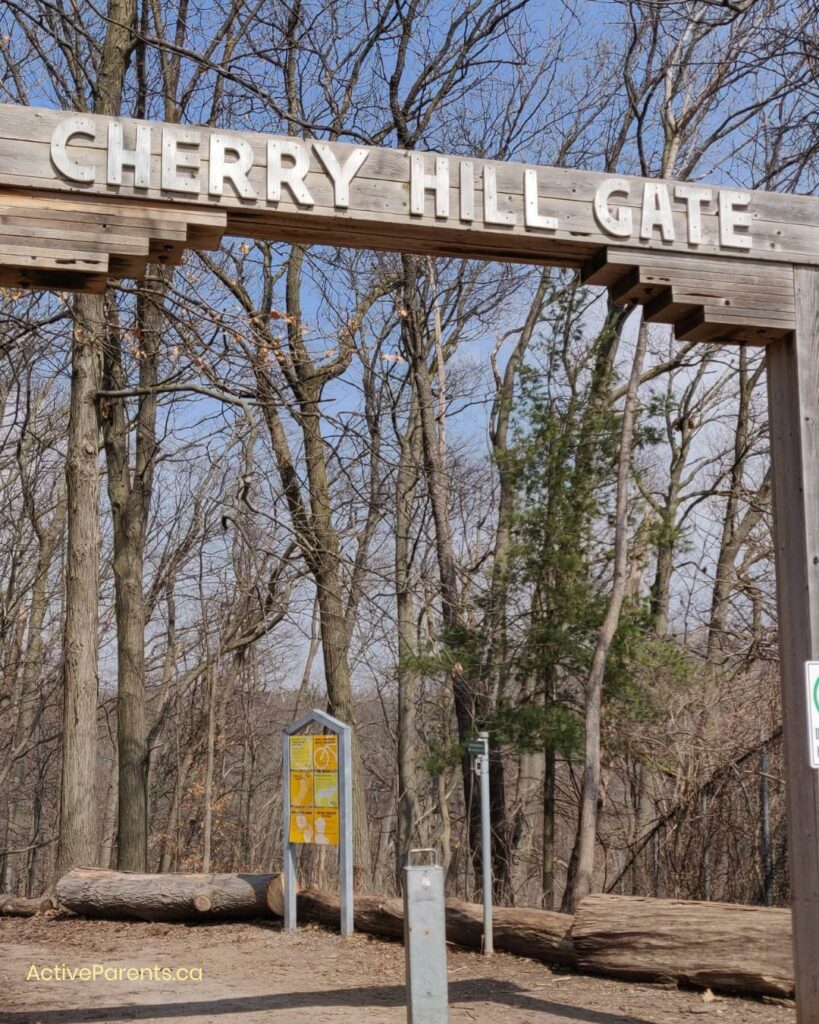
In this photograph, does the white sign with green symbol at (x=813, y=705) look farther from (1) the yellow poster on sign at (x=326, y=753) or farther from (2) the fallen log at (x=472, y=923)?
(1) the yellow poster on sign at (x=326, y=753)

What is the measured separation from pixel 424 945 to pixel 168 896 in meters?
5.90

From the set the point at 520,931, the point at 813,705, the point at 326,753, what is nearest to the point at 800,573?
the point at 813,705

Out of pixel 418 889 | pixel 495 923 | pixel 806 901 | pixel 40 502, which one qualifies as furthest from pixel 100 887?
pixel 40 502

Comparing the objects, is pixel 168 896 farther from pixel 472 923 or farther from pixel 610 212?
pixel 610 212

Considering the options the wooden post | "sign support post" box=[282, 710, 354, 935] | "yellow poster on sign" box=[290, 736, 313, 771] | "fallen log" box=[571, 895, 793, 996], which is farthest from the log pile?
the wooden post

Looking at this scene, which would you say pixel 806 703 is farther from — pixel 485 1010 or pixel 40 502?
pixel 40 502

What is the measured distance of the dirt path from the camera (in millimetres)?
6621

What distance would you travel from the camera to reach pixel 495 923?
28.3 feet

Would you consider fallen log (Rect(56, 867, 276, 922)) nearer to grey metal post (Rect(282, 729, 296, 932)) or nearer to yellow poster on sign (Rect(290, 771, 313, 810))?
grey metal post (Rect(282, 729, 296, 932))

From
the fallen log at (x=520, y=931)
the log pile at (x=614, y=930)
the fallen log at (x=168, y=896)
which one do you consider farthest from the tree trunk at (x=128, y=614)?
the fallen log at (x=520, y=931)

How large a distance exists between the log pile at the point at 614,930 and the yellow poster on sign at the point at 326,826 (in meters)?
0.51

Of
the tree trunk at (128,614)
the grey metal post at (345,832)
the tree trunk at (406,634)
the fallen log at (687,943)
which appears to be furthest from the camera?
the tree trunk at (406,634)

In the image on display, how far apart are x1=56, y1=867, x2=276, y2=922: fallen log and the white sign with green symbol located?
6.67 metres

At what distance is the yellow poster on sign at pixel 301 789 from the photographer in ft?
34.6
